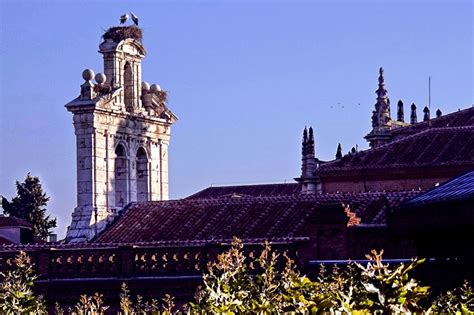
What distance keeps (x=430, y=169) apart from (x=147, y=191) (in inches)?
607

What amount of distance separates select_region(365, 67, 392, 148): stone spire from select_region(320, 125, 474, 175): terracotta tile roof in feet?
29.3

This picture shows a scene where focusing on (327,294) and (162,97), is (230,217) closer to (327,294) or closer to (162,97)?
(162,97)

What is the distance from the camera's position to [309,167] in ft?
203

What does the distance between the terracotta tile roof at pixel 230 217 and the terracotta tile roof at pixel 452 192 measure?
Answer: 1778 centimetres

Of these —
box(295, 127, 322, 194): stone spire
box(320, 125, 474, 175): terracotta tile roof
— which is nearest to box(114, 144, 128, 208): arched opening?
box(295, 127, 322, 194): stone spire

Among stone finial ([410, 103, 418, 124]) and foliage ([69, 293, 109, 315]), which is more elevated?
stone finial ([410, 103, 418, 124])

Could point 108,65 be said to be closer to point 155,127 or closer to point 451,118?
point 155,127

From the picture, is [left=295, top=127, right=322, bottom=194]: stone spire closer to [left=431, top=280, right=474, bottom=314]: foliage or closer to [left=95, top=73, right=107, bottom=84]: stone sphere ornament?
[left=95, top=73, right=107, bottom=84]: stone sphere ornament

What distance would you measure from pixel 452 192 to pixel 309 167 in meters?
45.2

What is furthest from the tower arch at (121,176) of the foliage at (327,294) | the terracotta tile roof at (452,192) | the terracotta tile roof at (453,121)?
the foliage at (327,294)

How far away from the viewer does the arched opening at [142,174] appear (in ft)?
197

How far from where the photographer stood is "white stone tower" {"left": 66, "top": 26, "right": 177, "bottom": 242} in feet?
193

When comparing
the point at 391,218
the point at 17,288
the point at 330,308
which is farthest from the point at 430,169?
the point at 330,308

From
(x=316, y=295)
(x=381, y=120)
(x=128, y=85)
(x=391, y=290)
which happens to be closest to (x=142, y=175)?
(x=128, y=85)
